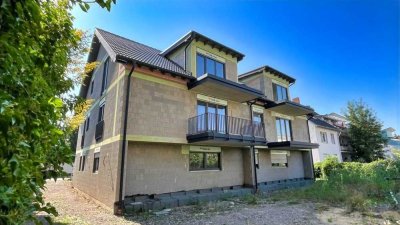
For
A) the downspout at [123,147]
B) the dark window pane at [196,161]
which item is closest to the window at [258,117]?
the dark window pane at [196,161]

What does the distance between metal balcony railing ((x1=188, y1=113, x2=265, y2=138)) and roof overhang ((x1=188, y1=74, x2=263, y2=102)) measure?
155 centimetres

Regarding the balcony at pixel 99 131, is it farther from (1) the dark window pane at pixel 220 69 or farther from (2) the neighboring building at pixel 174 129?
Result: (1) the dark window pane at pixel 220 69

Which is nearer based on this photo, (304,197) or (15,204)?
(15,204)

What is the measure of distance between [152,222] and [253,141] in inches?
309

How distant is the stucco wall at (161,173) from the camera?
417 inches

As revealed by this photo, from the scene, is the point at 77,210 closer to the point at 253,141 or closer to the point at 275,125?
the point at 253,141

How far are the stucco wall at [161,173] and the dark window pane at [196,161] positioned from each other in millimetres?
293

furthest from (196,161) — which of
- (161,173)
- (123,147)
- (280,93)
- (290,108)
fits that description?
(280,93)

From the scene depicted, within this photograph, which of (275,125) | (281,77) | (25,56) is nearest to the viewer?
(25,56)

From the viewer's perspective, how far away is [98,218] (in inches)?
348

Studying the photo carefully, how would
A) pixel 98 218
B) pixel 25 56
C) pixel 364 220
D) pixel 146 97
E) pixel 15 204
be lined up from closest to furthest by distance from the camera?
1. pixel 15 204
2. pixel 25 56
3. pixel 364 220
4. pixel 98 218
5. pixel 146 97

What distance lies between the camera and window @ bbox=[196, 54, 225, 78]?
553 inches

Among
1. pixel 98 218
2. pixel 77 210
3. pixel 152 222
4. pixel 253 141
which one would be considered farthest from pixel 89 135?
pixel 253 141

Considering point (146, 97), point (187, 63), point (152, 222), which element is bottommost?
point (152, 222)
